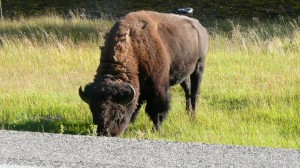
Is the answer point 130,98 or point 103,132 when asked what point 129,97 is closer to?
point 130,98

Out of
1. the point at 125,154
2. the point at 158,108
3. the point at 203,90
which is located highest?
the point at 125,154

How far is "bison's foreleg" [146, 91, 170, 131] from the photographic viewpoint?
1026 centimetres

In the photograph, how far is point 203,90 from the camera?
13172 mm

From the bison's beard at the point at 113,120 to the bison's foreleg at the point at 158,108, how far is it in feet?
2.70

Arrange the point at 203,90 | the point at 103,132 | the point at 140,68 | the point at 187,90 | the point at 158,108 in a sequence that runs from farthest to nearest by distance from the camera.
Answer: the point at 203,90, the point at 187,90, the point at 158,108, the point at 140,68, the point at 103,132

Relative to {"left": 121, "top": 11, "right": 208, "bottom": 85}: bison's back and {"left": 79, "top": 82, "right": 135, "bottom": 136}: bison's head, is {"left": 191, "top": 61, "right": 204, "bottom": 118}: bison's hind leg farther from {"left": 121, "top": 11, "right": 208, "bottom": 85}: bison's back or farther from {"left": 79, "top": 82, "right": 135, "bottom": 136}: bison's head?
{"left": 79, "top": 82, "right": 135, "bottom": 136}: bison's head

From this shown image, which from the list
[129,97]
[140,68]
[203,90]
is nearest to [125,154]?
[129,97]

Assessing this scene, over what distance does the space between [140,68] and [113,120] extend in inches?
45.2

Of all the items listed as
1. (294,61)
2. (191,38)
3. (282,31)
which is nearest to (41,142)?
(191,38)

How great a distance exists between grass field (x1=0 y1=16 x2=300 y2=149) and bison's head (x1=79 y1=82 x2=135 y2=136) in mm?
174

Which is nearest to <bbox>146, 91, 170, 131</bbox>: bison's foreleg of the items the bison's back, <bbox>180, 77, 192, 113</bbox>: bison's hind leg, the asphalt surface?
the bison's back

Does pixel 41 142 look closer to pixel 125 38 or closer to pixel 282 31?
pixel 125 38

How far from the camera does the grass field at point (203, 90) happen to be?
994 cm

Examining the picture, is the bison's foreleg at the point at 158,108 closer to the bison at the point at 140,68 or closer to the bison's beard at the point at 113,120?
the bison at the point at 140,68
